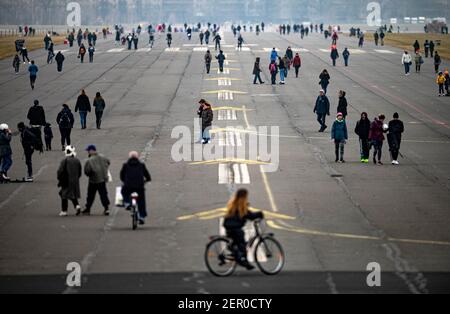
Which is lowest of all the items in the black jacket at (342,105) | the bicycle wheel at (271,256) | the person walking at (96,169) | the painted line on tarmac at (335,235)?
the painted line on tarmac at (335,235)

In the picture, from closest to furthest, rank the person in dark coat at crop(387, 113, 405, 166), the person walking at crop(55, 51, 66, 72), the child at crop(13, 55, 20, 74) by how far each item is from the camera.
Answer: the person in dark coat at crop(387, 113, 405, 166) → the person walking at crop(55, 51, 66, 72) → the child at crop(13, 55, 20, 74)

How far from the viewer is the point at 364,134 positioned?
105 ft

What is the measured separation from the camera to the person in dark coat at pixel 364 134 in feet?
105

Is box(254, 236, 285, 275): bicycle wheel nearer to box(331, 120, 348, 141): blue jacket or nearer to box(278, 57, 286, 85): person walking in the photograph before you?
box(331, 120, 348, 141): blue jacket

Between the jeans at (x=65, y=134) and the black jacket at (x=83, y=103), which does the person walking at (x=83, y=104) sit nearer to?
the black jacket at (x=83, y=103)

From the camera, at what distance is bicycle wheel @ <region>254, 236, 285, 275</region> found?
17.2 m

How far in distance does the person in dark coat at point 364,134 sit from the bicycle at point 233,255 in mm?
14986

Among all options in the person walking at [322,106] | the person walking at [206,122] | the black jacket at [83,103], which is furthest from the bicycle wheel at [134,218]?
the person walking at [322,106]

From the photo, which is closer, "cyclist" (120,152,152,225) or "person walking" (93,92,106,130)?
"cyclist" (120,152,152,225)

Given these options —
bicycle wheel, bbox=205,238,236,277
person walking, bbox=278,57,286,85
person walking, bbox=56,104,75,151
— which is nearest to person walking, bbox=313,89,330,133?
person walking, bbox=56,104,75,151

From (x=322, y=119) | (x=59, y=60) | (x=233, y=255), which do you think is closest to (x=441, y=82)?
(x=322, y=119)

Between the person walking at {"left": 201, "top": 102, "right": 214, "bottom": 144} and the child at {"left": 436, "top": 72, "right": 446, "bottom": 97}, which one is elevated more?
the person walking at {"left": 201, "top": 102, "right": 214, "bottom": 144}

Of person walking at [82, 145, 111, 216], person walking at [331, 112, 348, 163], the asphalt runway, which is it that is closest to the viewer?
the asphalt runway
